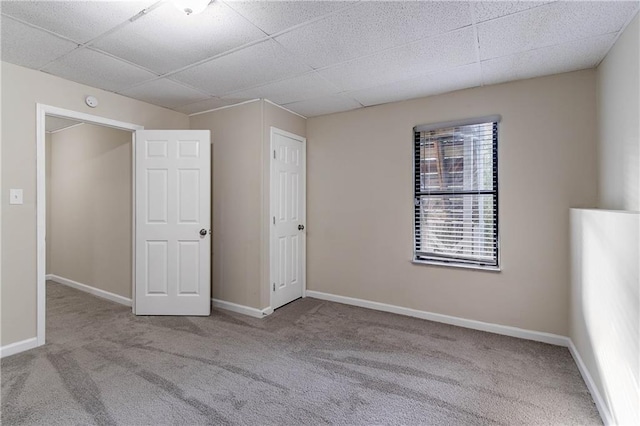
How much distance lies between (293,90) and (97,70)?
1770mm

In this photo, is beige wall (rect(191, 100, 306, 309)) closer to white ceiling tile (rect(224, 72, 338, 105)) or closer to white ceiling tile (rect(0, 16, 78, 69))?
white ceiling tile (rect(224, 72, 338, 105))

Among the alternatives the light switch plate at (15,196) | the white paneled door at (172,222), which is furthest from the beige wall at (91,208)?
the light switch plate at (15,196)

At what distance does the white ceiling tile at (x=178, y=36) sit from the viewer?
6.50 ft

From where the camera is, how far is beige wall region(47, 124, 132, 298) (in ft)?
12.8

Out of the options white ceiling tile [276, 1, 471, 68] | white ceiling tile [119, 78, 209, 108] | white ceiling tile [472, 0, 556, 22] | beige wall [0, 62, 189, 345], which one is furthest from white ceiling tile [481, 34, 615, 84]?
beige wall [0, 62, 189, 345]

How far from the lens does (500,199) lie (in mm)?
3016

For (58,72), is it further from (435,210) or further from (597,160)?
(597,160)

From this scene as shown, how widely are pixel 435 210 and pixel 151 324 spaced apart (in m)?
3.26

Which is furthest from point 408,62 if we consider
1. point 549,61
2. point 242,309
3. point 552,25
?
point 242,309

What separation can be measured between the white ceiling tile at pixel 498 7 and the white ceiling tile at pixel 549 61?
64 cm

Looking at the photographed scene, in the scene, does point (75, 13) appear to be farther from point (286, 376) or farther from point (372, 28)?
point (286, 376)

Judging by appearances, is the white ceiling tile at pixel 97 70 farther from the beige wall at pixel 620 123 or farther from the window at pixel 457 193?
the beige wall at pixel 620 123

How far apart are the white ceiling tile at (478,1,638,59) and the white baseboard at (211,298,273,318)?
324 centimetres

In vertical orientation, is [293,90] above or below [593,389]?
above
